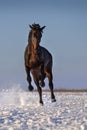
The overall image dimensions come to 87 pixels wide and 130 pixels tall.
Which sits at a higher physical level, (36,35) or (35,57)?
(36,35)

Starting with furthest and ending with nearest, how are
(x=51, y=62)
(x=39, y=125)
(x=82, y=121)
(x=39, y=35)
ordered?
(x=51, y=62) → (x=39, y=35) → (x=82, y=121) → (x=39, y=125)

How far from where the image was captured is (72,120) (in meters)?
12.3

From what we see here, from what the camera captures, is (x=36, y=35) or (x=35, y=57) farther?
(x=35, y=57)

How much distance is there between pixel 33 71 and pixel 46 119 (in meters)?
6.90

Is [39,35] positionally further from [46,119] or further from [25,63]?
[46,119]

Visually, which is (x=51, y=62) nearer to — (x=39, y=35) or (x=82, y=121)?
(x=39, y=35)

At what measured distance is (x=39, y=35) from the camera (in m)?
18.0

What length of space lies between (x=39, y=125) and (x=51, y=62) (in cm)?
1076

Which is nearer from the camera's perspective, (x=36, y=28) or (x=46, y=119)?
(x=46, y=119)

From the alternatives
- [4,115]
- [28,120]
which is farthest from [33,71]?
[28,120]

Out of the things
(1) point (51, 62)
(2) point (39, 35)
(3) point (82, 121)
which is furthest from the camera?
(1) point (51, 62)

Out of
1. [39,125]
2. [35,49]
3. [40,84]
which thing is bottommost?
[39,125]

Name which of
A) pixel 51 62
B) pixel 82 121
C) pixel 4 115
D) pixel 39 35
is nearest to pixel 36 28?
pixel 39 35

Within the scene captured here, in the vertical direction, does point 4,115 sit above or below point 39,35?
below
